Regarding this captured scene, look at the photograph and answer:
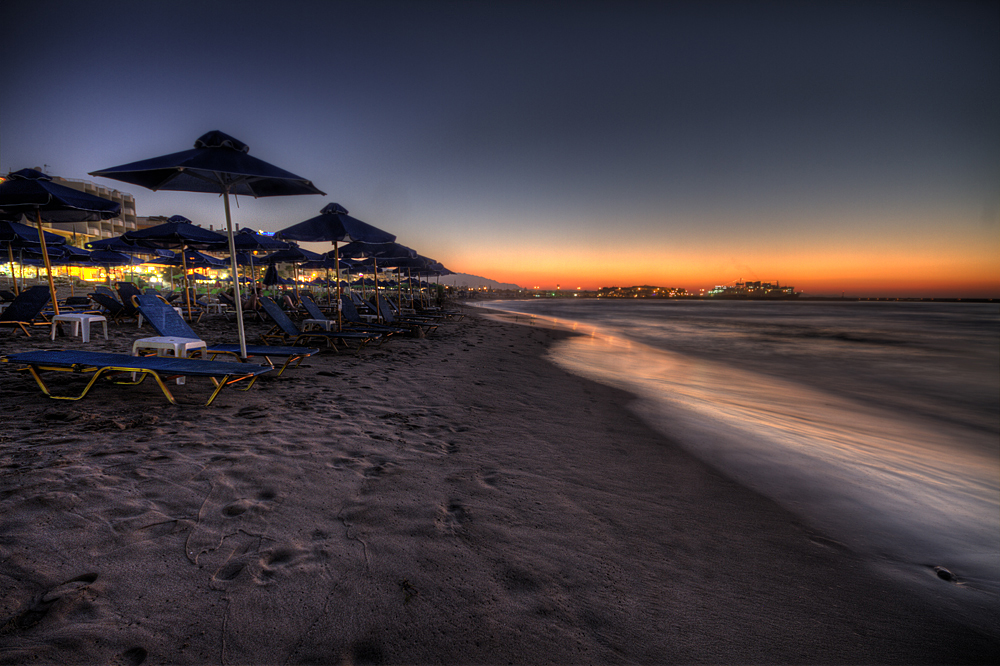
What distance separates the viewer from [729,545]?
2.24 m

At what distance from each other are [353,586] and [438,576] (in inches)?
14.7

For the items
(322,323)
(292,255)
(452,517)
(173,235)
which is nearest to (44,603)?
(452,517)

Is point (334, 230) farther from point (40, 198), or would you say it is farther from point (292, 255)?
point (292, 255)

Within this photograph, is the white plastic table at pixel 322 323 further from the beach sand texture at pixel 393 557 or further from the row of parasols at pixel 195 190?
the beach sand texture at pixel 393 557

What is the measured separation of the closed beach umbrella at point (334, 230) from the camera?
691cm

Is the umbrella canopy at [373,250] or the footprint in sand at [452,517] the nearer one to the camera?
the footprint in sand at [452,517]

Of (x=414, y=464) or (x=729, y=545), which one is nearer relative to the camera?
(x=729, y=545)

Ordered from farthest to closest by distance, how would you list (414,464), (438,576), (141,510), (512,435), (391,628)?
(512,435)
(414,464)
(141,510)
(438,576)
(391,628)

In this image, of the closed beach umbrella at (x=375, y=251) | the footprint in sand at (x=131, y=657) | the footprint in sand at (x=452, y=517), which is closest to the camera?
the footprint in sand at (x=131, y=657)

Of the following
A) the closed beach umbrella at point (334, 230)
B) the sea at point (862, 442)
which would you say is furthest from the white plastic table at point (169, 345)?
the sea at point (862, 442)

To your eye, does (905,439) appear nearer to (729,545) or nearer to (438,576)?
(729,545)

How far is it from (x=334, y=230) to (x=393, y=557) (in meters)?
6.41

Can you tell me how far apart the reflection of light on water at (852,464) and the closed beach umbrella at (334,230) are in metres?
4.89

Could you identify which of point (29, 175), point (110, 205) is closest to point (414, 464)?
point (110, 205)
